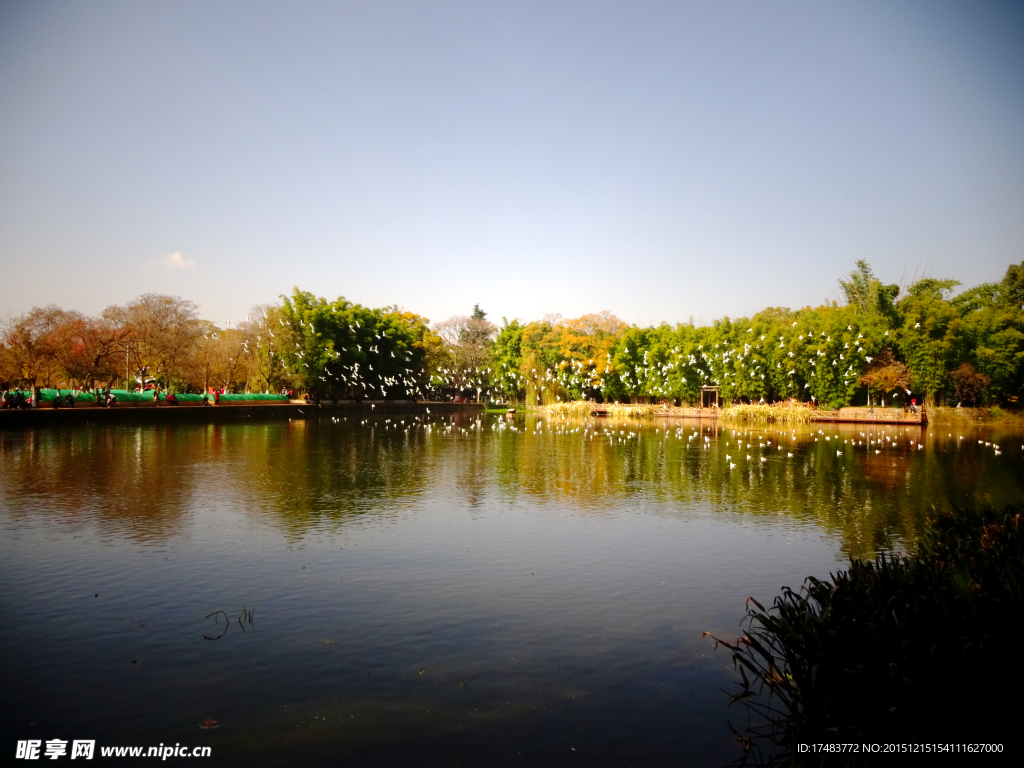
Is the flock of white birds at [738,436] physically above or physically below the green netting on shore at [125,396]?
below

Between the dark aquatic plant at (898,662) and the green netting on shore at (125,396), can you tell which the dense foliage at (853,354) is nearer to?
the green netting on shore at (125,396)

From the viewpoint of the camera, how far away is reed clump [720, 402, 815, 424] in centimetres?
5441

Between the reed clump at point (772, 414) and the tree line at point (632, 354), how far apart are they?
4.81 meters

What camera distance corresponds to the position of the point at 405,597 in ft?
33.5

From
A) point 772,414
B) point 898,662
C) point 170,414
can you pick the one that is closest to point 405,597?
point 898,662

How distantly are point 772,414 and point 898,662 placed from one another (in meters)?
53.3

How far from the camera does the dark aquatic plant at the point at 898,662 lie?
5.09 meters

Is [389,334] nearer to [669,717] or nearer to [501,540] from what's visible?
[501,540]

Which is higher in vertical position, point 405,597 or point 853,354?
point 853,354

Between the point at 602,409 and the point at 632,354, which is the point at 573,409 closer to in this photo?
the point at 602,409

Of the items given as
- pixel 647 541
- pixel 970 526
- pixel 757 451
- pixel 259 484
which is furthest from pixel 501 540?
pixel 757 451

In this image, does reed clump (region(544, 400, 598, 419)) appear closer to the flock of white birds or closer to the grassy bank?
the grassy bank

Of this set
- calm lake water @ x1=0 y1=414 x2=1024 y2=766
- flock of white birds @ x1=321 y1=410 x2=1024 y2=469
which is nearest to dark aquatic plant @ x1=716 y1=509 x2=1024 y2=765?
calm lake water @ x1=0 y1=414 x2=1024 y2=766

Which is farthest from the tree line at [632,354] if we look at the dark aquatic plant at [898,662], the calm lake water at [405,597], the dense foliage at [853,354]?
the dark aquatic plant at [898,662]
